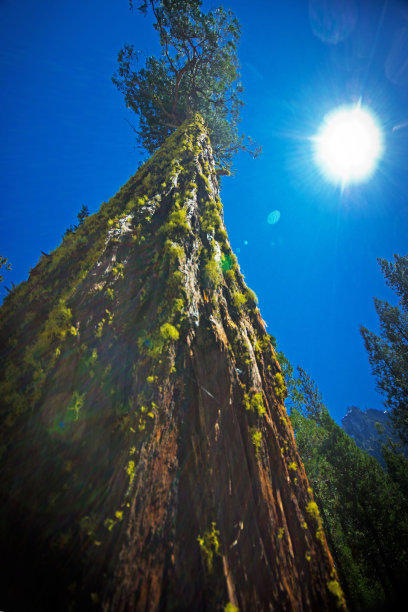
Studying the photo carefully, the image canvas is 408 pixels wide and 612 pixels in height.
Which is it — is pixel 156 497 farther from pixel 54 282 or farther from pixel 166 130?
pixel 166 130

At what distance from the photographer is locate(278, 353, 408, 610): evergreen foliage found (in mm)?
14836

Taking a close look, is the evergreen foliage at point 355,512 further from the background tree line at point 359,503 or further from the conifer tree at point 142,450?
the conifer tree at point 142,450

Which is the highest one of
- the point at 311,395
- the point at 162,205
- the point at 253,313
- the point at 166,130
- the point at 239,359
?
the point at 166,130

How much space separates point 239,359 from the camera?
5.10 m

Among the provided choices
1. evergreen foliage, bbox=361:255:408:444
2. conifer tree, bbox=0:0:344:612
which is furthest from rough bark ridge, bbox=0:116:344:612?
evergreen foliage, bbox=361:255:408:444

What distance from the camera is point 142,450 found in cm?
317

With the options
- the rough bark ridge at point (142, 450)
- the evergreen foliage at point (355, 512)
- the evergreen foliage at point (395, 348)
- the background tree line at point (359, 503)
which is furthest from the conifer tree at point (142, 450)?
the evergreen foliage at point (395, 348)

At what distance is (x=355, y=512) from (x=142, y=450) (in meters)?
21.4

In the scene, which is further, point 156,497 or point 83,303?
point 83,303

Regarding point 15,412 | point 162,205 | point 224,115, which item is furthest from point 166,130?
point 15,412

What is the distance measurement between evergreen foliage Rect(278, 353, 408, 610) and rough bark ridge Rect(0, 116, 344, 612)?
447 inches

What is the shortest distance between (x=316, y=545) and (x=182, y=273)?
5799mm

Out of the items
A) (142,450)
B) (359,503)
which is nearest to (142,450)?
(142,450)

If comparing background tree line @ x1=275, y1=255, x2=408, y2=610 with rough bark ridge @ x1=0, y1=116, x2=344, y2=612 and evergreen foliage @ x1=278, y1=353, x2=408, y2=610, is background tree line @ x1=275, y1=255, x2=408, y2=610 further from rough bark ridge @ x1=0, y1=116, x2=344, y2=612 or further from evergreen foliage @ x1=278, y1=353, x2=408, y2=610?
rough bark ridge @ x1=0, y1=116, x2=344, y2=612
